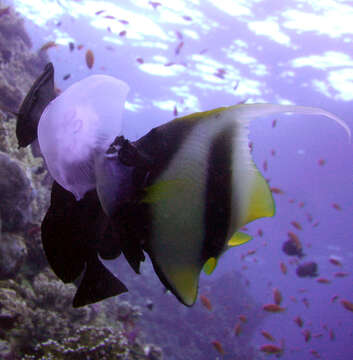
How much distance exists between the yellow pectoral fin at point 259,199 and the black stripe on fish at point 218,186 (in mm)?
48

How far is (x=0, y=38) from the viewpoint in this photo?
10.0 m

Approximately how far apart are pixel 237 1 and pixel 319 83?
8954 mm

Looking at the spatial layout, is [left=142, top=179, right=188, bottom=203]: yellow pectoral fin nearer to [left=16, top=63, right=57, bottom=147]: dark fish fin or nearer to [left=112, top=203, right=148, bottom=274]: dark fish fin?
[left=112, top=203, right=148, bottom=274]: dark fish fin

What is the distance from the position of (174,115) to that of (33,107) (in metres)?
13.2

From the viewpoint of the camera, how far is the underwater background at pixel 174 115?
13.1 feet

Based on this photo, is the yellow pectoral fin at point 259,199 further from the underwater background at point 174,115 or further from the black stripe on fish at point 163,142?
the underwater background at point 174,115

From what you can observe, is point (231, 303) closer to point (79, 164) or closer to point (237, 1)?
point (237, 1)

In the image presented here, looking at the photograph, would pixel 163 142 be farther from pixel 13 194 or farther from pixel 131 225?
pixel 13 194

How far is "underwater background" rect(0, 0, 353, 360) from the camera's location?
4.01 meters

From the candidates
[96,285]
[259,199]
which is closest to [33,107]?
[96,285]

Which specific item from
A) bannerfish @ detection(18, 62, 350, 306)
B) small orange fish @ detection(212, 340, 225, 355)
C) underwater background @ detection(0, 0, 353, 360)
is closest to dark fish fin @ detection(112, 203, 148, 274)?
bannerfish @ detection(18, 62, 350, 306)

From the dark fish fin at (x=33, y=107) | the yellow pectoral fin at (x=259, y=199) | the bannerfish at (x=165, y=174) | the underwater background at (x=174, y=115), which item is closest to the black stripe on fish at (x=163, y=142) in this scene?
the bannerfish at (x=165, y=174)

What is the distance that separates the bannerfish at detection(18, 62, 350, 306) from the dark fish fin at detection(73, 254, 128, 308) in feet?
0.60

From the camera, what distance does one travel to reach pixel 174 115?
13570mm
